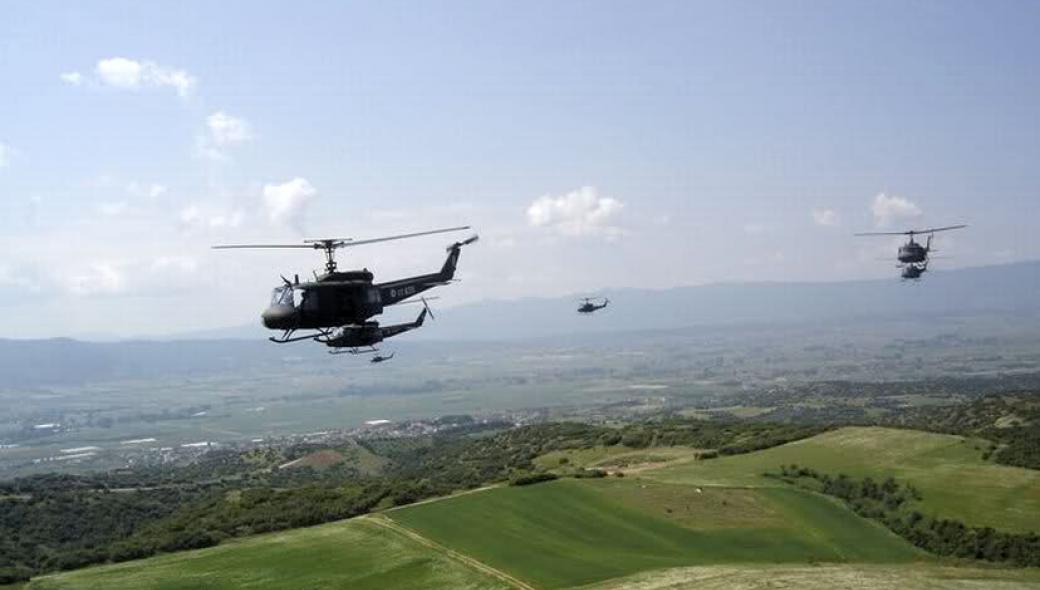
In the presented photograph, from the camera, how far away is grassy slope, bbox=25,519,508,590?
6103 centimetres

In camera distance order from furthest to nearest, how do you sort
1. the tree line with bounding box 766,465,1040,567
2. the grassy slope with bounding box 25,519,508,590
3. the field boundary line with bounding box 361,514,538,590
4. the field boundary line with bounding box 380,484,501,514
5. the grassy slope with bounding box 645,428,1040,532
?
the field boundary line with bounding box 380,484,501,514 → the grassy slope with bounding box 645,428,1040,532 → the tree line with bounding box 766,465,1040,567 → the grassy slope with bounding box 25,519,508,590 → the field boundary line with bounding box 361,514,538,590

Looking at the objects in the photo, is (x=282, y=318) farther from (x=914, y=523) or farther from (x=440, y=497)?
(x=914, y=523)

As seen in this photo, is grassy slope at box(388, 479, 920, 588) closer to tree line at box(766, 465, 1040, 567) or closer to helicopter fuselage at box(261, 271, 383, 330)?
tree line at box(766, 465, 1040, 567)

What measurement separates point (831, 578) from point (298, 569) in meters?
35.8

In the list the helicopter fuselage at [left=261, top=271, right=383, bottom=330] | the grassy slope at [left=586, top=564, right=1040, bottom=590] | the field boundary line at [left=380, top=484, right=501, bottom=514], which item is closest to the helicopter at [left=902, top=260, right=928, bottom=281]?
the grassy slope at [left=586, top=564, right=1040, bottom=590]

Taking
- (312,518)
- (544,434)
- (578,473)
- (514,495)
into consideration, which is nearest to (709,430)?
(544,434)

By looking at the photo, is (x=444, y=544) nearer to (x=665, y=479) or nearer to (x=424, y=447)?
(x=665, y=479)

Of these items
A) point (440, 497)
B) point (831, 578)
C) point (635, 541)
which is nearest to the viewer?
point (831, 578)

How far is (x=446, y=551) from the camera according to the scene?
67.2 m

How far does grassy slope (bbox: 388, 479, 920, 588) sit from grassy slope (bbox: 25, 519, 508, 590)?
138 inches

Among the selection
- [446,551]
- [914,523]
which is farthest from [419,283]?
[914,523]

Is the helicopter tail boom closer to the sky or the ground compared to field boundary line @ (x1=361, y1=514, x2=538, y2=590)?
closer to the sky

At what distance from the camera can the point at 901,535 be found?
2872 inches

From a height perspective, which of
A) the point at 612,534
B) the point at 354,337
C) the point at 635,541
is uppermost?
the point at 354,337
